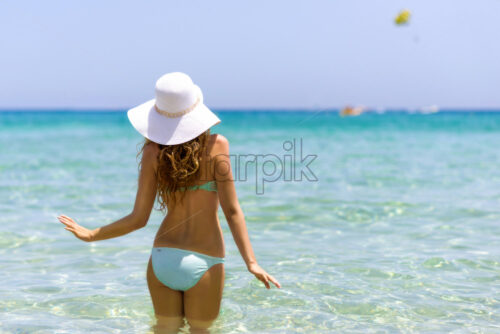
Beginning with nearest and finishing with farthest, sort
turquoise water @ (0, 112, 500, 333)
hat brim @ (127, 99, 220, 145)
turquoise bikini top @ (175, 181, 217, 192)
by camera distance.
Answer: hat brim @ (127, 99, 220, 145) < turquoise bikini top @ (175, 181, 217, 192) < turquoise water @ (0, 112, 500, 333)

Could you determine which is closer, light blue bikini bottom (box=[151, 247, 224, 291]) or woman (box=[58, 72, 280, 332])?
woman (box=[58, 72, 280, 332])

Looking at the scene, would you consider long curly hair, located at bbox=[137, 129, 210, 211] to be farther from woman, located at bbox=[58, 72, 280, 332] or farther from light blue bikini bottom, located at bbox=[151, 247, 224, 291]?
light blue bikini bottom, located at bbox=[151, 247, 224, 291]

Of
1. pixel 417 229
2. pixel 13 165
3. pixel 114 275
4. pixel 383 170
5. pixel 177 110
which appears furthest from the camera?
pixel 13 165

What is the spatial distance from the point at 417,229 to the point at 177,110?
4633mm

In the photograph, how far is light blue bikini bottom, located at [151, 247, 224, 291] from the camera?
2.81 metres

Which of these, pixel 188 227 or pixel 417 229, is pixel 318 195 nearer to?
pixel 417 229

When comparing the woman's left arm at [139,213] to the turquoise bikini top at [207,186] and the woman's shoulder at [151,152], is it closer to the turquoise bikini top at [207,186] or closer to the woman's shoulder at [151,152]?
the woman's shoulder at [151,152]

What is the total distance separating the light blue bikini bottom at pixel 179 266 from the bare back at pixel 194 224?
0.03 m

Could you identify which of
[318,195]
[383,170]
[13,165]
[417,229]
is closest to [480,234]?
[417,229]

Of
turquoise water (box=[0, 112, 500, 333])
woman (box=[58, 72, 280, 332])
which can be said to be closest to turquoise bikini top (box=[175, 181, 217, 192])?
woman (box=[58, 72, 280, 332])

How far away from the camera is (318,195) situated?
8781 millimetres

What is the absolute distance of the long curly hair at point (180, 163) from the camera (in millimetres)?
2691

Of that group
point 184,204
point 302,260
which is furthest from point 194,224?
point 302,260

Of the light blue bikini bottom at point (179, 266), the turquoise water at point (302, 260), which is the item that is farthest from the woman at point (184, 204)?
the turquoise water at point (302, 260)
